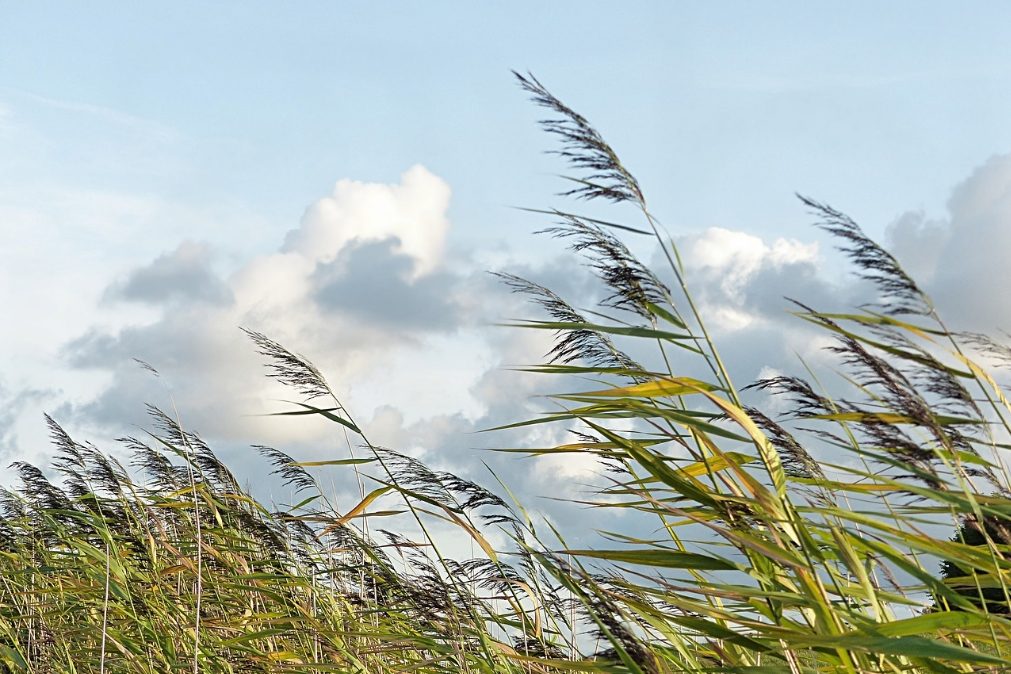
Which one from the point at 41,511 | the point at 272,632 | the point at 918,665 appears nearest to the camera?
the point at 918,665

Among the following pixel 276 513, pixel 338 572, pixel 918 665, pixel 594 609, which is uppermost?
pixel 276 513

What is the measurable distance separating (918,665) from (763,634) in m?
0.36

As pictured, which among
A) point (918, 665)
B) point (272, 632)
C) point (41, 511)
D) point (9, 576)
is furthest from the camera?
point (9, 576)

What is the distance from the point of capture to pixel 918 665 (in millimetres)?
1987

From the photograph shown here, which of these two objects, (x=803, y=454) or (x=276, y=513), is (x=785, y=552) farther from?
(x=276, y=513)

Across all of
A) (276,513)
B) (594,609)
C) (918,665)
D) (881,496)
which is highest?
(276,513)

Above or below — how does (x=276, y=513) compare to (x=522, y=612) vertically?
above

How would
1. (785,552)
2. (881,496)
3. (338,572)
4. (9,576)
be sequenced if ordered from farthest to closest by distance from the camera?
(9,576) → (338,572) → (881,496) → (785,552)

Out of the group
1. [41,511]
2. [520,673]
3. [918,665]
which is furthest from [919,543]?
[41,511]

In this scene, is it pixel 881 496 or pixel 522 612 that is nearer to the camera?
pixel 881 496

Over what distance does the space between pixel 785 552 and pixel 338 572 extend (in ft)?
7.13

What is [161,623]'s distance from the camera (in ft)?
12.9

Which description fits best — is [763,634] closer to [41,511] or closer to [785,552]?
[785,552]

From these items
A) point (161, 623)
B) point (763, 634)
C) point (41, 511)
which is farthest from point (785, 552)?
point (41, 511)
